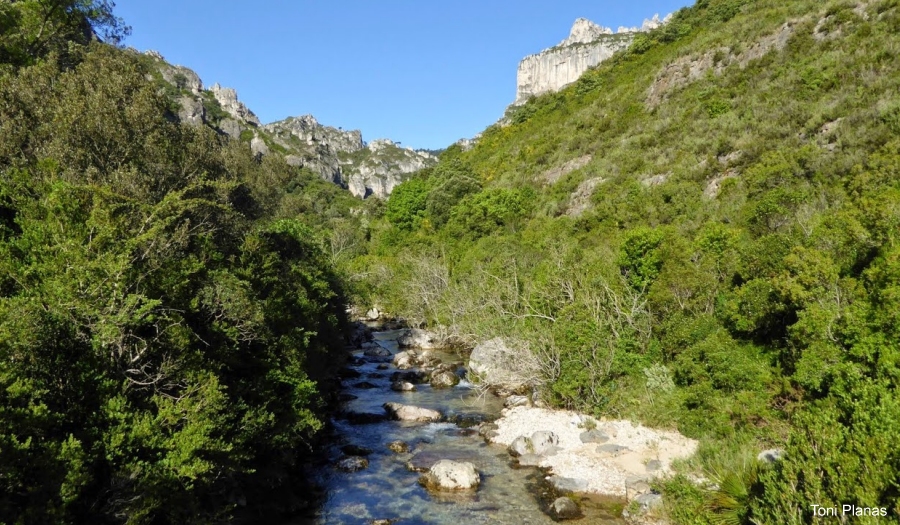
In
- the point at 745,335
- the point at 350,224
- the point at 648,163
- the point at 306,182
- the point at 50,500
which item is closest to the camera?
the point at 50,500

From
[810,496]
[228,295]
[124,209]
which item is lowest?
[810,496]

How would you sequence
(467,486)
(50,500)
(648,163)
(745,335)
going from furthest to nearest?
(648,163) → (745,335) → (467,486) → (50,500)

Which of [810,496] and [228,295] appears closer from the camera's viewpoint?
[810,496]

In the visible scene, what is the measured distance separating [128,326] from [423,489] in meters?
11.6

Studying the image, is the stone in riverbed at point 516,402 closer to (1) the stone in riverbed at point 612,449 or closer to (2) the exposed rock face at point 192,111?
(1) the stone in riverbed at point 612,449

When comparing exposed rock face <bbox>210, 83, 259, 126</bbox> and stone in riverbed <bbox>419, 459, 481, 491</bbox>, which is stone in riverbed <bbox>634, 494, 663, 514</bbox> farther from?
exposed rock face <bbox>210, 83, 259, 126</bbox>

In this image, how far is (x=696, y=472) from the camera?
1614 cm

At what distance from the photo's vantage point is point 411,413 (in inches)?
1048

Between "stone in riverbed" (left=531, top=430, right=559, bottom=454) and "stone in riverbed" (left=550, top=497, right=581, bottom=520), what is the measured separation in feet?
13.3

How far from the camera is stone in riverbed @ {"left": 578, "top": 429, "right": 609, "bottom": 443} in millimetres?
20906

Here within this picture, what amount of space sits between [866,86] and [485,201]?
34854mm

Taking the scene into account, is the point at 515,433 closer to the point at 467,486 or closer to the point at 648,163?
the point at 467,486

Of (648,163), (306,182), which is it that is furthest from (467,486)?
(306,182)

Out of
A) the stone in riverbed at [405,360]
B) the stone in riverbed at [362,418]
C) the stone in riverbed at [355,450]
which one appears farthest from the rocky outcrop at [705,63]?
the stone in riverbed at [355,450]
